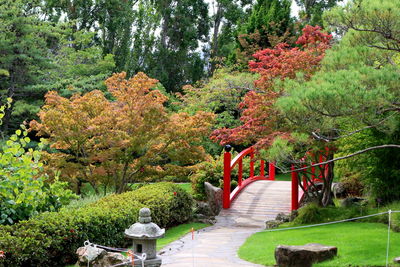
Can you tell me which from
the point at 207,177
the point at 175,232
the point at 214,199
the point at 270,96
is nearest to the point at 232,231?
the point at 175,232

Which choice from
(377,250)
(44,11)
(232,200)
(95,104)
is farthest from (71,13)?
(377,250)

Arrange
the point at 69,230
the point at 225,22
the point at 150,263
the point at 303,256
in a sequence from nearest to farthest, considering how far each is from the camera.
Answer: the point at 150,263 < the point at 303,256 < the point at 69,230 < the point at 225,22

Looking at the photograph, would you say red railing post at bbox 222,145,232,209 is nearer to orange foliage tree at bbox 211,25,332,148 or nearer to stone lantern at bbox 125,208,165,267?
orange foliage tree at bbox 211,25,332,148

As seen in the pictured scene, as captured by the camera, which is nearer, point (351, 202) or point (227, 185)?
point (351, 202)

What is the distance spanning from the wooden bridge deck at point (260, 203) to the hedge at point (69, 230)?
3036mm

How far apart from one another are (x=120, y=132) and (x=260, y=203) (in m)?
5.01

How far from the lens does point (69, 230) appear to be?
8.34 metres

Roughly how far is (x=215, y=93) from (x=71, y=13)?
11333 mm

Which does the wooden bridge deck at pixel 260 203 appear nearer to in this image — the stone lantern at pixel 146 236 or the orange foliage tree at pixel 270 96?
the orange foliage tree at pixel 270 96

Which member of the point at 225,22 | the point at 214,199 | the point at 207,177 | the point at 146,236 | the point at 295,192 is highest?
the point at 225,22

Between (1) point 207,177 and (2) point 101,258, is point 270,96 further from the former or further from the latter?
(2) point 101,258

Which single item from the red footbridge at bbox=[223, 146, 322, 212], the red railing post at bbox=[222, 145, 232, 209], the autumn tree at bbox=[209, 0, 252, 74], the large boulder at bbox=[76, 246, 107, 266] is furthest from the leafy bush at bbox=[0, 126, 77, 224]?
the autumn tree at bbox=[209, 0, 252, 74]

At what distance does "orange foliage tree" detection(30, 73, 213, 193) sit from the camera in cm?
1334

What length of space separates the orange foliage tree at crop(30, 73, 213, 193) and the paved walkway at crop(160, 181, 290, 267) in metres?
2.12
